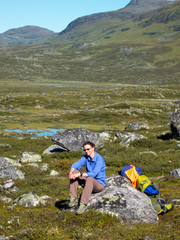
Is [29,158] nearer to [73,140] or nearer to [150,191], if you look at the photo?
[73,140]

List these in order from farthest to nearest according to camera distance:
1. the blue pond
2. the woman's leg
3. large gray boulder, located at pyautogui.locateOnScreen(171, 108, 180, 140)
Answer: the blue pond
large gray boulder, located at pyautogui.locateOnScreen(171, 108, 180, 140)
the woman's leg

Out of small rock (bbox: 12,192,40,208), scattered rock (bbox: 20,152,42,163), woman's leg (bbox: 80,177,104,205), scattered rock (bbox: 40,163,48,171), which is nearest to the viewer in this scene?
woman's leg (bbox: 80,177,104,205)

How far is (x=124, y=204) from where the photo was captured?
10227 mm

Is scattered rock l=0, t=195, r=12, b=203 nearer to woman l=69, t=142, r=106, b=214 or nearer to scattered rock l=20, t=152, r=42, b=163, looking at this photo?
woman l=69, t=142, r=106, b=214

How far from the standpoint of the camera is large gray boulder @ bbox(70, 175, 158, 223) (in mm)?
9969

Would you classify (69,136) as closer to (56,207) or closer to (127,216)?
(56,207)

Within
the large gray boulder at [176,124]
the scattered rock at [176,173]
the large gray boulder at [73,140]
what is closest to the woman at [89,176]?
the scattered rock at [176,173]

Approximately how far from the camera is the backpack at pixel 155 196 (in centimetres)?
1091

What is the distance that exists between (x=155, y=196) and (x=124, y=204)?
2.34 m

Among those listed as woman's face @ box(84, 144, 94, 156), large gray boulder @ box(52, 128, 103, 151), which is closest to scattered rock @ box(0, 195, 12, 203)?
woman's face @ box(84, 144, 94, 156)

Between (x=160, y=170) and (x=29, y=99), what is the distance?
262ft

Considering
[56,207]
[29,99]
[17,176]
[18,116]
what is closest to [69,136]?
[17,176]

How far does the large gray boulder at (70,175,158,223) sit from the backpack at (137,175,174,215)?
375 mm

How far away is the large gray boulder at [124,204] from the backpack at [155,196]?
14.8 inches
